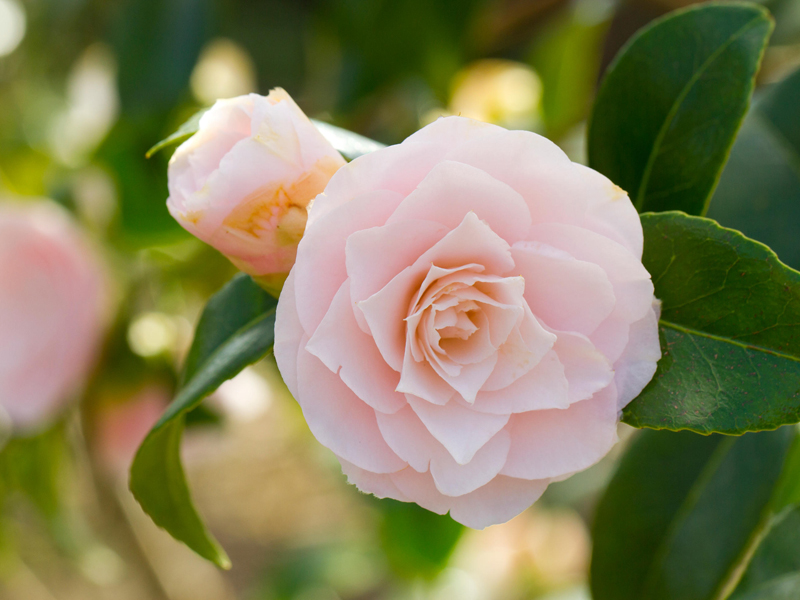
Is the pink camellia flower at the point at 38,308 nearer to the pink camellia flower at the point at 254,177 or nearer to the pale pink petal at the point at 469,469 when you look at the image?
the pink camellia flower at the point at 254,177

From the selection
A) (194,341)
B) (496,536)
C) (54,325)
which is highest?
(194,341)

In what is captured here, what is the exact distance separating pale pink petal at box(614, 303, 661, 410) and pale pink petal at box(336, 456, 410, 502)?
4.5 inches

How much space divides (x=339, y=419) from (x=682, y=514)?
1.31ft

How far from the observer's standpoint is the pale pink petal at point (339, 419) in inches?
11.7

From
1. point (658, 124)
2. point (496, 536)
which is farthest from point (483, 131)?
point (496, 536)

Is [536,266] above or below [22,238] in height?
above

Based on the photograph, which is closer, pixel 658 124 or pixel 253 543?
pixel 658 124

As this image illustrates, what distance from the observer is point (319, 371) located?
0.30 m

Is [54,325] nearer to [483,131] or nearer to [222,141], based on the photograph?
[222,141]

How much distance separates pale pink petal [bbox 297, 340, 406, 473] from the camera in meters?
0.30

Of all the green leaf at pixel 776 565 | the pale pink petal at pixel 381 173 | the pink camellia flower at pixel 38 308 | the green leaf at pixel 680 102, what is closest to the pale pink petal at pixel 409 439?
the pale pink petal at pixel 381 173

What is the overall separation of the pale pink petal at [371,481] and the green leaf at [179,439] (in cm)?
13

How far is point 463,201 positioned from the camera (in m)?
0.30

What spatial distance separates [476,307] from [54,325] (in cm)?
66
